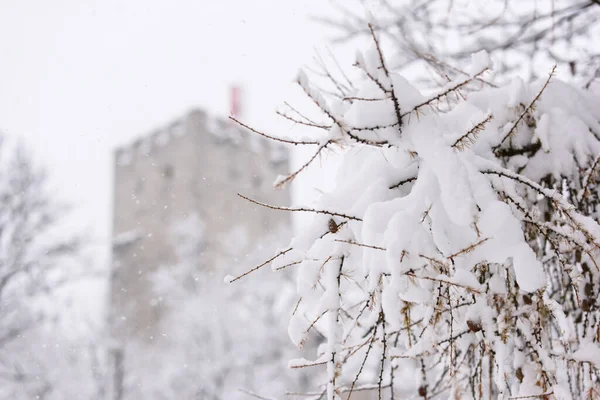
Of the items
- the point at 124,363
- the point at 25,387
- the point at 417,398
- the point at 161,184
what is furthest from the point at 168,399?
the point at 161,184

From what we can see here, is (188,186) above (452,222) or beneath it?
above

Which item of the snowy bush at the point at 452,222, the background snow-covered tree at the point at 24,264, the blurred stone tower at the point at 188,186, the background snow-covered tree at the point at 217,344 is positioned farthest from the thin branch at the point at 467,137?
the blurred stone tower at the point at 188,186

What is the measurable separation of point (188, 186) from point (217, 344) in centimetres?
1491

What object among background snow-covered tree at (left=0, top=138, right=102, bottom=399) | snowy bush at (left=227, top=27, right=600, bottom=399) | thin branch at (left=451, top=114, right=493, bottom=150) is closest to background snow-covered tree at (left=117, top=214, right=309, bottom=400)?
background snow-covered tree at (left=0, top=138, right=102, bottom=399)

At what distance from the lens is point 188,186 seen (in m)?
25.8

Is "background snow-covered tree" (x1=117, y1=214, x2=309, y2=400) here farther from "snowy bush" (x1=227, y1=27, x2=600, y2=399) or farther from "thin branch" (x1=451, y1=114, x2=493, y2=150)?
"thin branch" (x1=451, y1=114, x2=493, y2=150)

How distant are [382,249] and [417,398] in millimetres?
1443

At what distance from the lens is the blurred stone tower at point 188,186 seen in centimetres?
2483

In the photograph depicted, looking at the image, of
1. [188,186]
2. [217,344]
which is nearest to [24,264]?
[217,344]

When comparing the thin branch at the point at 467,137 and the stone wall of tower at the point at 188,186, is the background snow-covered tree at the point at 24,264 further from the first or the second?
the stone wall of tower at the point at 188,186

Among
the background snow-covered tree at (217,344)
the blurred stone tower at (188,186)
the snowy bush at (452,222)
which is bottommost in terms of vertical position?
the snowy bush at (452,222)

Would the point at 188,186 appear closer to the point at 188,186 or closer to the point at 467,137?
the point at 188,186

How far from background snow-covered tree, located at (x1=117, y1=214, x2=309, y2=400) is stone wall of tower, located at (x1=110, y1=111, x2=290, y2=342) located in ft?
28.7

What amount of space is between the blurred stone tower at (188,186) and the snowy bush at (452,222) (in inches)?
862
